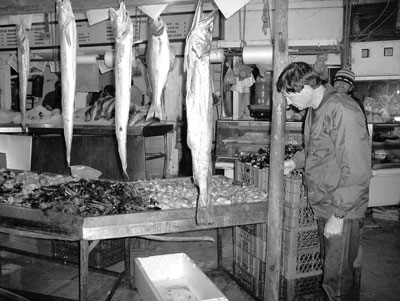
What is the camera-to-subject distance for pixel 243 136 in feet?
24.1

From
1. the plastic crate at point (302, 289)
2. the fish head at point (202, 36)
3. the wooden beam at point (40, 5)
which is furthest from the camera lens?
the plastic crate at point (302, 289)

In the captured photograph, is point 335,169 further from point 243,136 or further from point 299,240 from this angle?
point 243,136

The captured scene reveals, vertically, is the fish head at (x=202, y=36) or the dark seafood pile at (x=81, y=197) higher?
the fish head at (x=202, y=36)

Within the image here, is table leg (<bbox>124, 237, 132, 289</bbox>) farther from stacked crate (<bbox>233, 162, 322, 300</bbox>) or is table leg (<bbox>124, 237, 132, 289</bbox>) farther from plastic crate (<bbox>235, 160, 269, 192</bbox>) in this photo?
plastic crate (<bbox>235, 160, 269, 192</bbox>)

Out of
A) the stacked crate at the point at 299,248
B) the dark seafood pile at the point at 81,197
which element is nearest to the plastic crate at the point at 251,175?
the stacked crate at the point at 299,248

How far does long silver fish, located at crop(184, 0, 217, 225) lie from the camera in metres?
2.37

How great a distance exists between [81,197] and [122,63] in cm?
161

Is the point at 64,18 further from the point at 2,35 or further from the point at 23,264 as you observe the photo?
the point at 2,35

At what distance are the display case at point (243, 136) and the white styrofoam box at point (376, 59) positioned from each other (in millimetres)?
2348

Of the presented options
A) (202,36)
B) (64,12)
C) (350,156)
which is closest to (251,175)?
(350,156)

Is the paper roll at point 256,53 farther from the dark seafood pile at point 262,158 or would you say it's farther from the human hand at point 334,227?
the human hand at point 334,227

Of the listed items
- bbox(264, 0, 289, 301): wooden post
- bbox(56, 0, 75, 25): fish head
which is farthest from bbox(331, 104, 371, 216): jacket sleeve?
bbox(56, 0, 75, 25): fish head

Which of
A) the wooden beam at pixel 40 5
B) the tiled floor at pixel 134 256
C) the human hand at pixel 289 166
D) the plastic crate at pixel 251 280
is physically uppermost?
the wooden beam at pixel 40 5

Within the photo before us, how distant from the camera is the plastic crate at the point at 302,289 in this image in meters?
3.82
